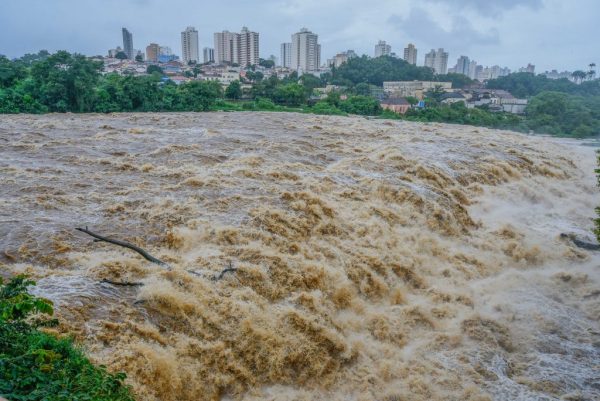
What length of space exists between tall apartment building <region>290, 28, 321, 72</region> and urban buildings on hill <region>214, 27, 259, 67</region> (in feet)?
24.6

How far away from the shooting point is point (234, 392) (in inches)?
169

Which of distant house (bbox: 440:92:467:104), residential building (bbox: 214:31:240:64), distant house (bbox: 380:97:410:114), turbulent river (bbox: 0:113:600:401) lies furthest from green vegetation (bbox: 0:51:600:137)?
residential building (bbox: 214:31:240:64)

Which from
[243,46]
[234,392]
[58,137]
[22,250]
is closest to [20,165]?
[58,137]

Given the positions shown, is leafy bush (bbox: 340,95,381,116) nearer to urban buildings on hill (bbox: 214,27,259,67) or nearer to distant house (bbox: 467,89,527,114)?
distant house (bbox: 467,89,527,114)

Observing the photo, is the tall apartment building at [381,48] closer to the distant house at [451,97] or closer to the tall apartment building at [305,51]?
the tall apartment building at [305,51]

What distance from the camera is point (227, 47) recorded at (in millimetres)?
81125

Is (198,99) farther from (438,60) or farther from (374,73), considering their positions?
(438,60)

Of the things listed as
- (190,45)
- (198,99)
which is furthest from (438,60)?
(198,99)

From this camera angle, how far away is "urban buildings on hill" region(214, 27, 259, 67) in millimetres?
78875

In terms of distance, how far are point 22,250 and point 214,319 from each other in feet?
7.72

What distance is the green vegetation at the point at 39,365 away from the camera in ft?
9.47

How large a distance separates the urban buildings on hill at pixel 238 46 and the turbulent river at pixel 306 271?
72439 millimetres

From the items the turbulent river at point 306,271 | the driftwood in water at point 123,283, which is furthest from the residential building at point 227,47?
the driftwood in water at point 123,283

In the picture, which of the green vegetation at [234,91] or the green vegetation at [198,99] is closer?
the green vegetation at [198,99]
